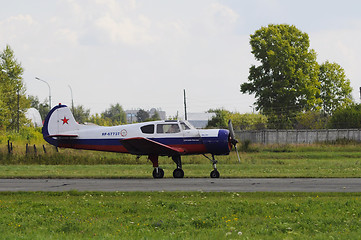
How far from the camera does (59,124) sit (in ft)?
85.4

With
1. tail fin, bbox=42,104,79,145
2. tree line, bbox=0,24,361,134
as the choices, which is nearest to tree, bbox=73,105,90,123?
tree line, bbox=0,24,361,134

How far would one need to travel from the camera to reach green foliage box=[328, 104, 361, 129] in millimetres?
60406

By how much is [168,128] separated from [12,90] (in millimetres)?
54210

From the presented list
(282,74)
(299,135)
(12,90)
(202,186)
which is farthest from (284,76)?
(202,186)

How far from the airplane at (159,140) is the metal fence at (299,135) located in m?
35.4

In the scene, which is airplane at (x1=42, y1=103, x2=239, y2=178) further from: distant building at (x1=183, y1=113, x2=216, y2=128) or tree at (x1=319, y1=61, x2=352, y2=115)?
distant building at (x1=183, y1=113, x2=216, y2=128)

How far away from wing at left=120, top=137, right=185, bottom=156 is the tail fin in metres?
3.58

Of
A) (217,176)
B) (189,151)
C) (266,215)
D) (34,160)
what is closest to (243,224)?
(266,215)

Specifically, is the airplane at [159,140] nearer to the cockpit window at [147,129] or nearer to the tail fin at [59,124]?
the cockpit window at [147,129]

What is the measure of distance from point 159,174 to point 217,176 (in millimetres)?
2613

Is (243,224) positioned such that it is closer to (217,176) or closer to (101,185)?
(101,185)

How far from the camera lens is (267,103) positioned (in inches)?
2559

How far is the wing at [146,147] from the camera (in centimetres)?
2273

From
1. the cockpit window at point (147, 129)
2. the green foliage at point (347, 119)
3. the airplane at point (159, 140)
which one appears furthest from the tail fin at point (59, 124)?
the green foliage at point (347, 119)
